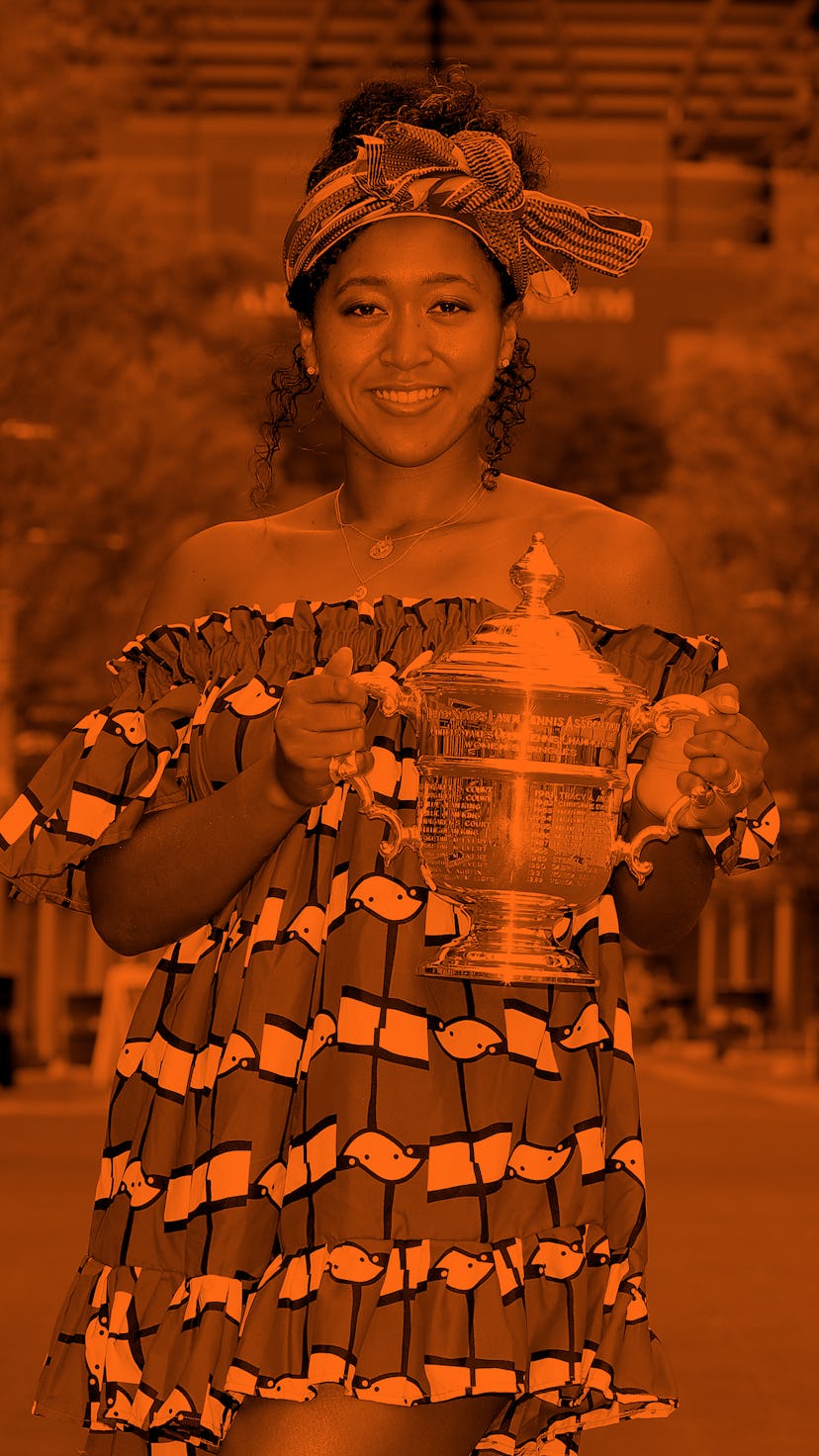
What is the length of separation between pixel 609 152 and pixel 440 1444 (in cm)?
5908

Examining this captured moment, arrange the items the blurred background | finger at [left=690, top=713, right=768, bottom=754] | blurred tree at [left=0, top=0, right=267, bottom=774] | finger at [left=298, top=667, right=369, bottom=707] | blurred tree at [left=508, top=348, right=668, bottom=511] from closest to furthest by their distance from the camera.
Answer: finger at [left=298, top=667, right=369, bottom=707], finger at [left=690, top=713, right=768, bottom=754], blurred tree at [left=0, top=0, right=267, bottom=774], the blurred background, blurred tree at [left=508, top=348, right=668, bottom=511]

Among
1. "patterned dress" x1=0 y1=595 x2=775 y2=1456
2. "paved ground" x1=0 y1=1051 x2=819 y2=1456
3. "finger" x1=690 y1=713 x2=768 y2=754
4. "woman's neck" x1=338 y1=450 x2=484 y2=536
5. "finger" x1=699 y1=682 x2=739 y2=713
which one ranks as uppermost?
"woman's neck" x1=338 y1=450 x2=484 y2=536

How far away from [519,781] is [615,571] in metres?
0.35

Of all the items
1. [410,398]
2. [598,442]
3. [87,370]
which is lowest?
[410,398]

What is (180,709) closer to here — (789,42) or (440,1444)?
(440,1444)

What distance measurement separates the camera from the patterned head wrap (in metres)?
3.15

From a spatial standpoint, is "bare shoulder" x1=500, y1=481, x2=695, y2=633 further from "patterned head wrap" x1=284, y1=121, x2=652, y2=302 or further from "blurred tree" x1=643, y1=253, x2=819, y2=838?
"blurred tree" x1=643, y1=253, x2=819, y2=838

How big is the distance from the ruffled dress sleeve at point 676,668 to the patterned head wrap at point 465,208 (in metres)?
0.44

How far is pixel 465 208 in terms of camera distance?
3.16 metres

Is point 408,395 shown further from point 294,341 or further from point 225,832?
point 225,832

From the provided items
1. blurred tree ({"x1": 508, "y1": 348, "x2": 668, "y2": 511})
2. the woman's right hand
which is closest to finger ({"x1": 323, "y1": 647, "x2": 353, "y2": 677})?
the woman's right hand

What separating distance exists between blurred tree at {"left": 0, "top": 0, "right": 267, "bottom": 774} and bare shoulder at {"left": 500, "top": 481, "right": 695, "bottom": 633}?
18.0m

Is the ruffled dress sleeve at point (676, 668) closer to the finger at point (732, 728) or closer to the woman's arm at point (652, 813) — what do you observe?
the woman's arm at point (652, 813)

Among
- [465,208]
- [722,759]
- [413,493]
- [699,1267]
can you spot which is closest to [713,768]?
[722,759]
